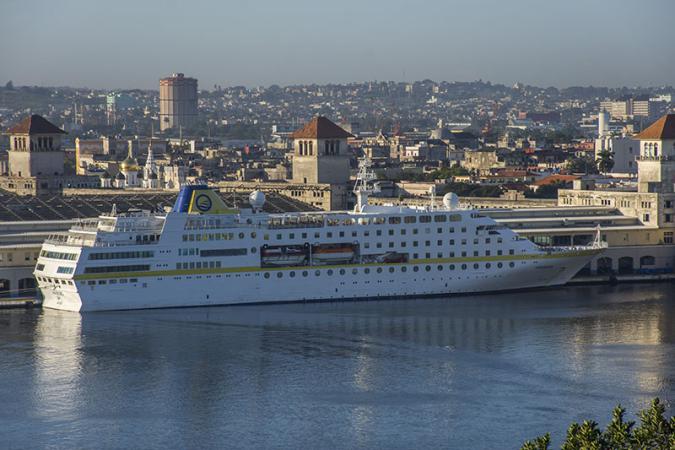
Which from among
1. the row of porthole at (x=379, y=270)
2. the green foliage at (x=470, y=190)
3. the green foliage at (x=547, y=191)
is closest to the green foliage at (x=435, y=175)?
the green foliage at (x=470, y=190)

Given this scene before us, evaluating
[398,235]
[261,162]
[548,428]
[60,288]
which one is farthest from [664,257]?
[261,162]

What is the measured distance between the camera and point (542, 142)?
5915 inches

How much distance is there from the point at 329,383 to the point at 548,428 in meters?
6.27

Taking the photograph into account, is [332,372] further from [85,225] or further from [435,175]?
[435,175]

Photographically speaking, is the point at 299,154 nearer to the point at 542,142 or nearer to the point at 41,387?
the point at 41,387

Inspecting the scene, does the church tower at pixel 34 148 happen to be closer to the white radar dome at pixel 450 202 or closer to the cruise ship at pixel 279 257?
the cruise ship at pixel 279 257

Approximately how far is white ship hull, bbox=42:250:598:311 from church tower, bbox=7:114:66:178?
95.5 ft

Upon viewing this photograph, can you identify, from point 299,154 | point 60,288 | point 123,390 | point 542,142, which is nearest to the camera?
point 123,390

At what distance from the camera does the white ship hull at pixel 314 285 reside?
50.4 metres

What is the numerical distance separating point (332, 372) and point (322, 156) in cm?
3617

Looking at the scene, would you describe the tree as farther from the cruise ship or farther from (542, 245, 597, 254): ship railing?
the cruise ship

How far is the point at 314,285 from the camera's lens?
52.5m

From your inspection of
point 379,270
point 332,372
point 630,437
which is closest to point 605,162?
point 379,270

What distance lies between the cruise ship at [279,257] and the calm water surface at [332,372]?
0.85m
